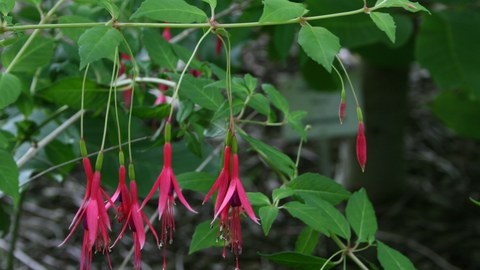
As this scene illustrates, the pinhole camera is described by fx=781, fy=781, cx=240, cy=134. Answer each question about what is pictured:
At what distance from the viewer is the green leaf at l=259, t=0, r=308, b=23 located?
0.54 meters

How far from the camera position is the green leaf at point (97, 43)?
21.3 inches

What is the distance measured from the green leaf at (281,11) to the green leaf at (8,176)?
249 millimetres

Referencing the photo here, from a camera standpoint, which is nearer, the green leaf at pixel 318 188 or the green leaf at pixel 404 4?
the green leaf at pixel 404 4

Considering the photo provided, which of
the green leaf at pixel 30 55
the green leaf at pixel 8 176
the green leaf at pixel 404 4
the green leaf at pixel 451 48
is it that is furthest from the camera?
the green leaf at pixel 451 48

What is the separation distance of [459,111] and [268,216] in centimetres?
106

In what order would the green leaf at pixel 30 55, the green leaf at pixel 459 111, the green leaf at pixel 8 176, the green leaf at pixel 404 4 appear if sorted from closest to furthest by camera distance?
the green leaf at pixel 404 4
the green leaf at pixel 8 176
the green leaf at pixel 30 55
the green leaf at pixel 459 111

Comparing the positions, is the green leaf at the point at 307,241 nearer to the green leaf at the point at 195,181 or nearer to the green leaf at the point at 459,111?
the green leaf at the point at 195,181

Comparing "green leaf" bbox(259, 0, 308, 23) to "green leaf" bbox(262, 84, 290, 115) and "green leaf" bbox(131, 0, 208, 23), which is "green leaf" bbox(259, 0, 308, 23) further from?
"green leaf" bbox(262, 84, 290, 115)

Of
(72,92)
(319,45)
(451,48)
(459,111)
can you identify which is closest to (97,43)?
(319,45)

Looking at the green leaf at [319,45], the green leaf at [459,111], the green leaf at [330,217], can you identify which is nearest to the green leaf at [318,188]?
the green leaf at [330,217]

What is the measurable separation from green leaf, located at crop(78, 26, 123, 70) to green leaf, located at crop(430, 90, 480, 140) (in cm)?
109

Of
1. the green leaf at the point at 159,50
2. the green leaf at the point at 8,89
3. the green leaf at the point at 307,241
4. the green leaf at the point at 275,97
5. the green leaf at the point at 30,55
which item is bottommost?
the green leaf at the point at 307,241

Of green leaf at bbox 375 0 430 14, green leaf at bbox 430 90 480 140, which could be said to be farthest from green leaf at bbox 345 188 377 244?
green leaf at bbox 430 90 480 140

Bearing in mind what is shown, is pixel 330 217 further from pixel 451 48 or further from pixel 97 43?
pixel 451 48
